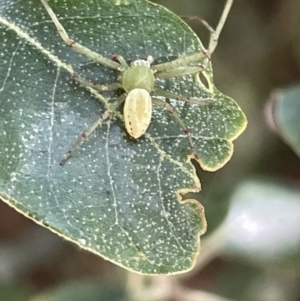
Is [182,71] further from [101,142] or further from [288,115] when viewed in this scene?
[288,115]

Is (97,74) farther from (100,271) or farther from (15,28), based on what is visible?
(100,271)

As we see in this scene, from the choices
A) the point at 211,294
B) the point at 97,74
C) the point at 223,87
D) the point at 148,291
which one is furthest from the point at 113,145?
the point at 223,87

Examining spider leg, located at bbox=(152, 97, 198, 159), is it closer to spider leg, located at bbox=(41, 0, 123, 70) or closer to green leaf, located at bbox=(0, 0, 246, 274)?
green leaf, located at bbox=(0, 0, 246, 274)

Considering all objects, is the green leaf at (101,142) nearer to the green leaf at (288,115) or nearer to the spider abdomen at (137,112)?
the spider abdomen at (137,112)

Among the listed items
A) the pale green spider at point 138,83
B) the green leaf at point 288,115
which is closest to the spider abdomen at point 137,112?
the pale green spider at point 138,83

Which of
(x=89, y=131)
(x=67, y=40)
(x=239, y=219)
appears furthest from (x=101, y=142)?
(x=239, y=219)
